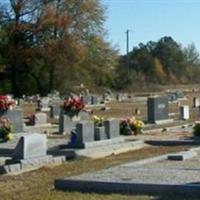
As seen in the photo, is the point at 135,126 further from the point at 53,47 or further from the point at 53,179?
the point at 53,47

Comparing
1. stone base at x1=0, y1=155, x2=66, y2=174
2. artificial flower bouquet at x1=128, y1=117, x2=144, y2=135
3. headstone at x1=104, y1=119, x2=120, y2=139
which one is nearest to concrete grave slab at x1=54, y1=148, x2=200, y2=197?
stone base at x1=0, y1=155, x2=66, y2=174

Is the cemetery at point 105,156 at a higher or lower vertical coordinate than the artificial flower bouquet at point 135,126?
lower

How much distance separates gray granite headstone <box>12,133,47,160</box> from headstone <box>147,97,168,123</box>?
Result: 15586 millimetres

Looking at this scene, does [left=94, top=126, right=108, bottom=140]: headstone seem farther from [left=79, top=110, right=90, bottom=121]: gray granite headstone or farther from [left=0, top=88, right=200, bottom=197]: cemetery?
[left=79, top=110, right=90, bottom=121]: gray granite headstone

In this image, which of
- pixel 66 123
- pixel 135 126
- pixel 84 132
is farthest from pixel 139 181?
pixel 66 123

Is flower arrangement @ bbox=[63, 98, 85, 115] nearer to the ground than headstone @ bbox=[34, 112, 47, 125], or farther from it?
farther from it

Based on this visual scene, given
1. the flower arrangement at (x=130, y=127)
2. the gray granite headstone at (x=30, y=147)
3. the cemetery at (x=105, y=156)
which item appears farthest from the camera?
the flower arrangement at (x=130, y=127)

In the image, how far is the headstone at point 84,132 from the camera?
1682 centimetres

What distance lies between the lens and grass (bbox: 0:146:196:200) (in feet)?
32.8

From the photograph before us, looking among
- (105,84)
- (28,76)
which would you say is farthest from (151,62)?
(28,76)

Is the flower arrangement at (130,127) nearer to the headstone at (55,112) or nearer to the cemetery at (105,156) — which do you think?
the cemetery at (105,156)

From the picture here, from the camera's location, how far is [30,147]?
1373 centimetres

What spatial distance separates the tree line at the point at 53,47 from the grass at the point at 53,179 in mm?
42180

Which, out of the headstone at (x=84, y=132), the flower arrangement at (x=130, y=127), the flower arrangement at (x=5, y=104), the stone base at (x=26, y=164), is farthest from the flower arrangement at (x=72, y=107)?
the stone base at (x=26, y=164)
